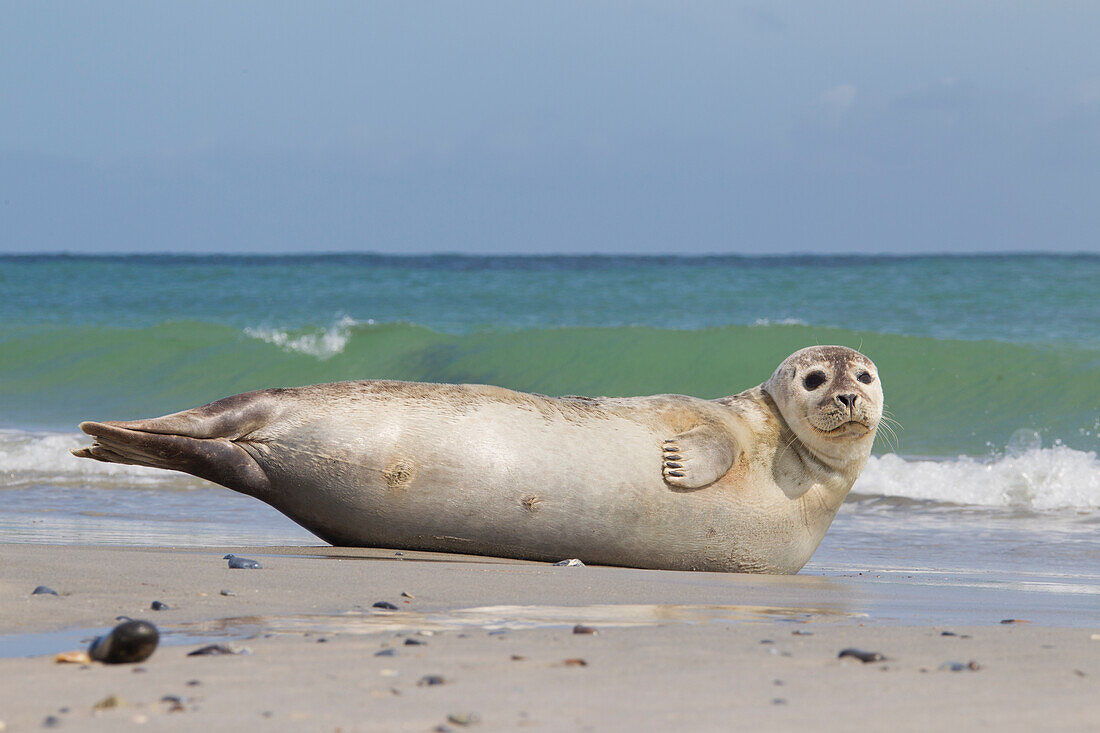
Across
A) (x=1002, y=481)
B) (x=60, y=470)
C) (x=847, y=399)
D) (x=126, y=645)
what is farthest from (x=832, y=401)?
(x=60, y=470)

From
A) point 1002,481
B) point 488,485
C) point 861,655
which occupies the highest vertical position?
point 1002,481

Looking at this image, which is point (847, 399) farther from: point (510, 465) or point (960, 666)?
point (960, 666)

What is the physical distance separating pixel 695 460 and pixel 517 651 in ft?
8.78

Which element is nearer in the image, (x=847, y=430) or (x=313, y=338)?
(x=847, y=430)

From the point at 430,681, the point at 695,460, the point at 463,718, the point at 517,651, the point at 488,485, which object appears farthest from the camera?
the point at 695,460

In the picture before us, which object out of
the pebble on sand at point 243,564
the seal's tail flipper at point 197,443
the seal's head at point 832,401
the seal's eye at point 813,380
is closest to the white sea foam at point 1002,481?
the seal's head at point 832,401

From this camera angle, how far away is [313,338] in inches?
853

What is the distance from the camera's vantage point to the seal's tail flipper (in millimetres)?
5727

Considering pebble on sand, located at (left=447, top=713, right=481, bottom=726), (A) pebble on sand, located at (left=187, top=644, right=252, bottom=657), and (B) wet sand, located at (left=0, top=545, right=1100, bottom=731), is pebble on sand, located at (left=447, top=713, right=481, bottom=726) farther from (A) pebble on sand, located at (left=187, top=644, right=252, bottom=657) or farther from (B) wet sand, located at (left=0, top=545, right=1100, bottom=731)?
(A) pebble on sand, located at (left=187, top=644, right=252, bottom=657)

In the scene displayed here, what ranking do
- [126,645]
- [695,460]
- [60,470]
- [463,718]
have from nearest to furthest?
[463,718] < [126,645] < [695,460] < [60,470]

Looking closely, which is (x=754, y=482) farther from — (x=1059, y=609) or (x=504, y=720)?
(x=504, y=720)

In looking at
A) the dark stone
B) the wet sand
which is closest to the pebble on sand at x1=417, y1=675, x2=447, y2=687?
the wet sand

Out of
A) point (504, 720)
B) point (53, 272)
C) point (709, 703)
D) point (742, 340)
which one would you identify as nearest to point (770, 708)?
point (709, 703)

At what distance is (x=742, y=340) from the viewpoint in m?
18.8
